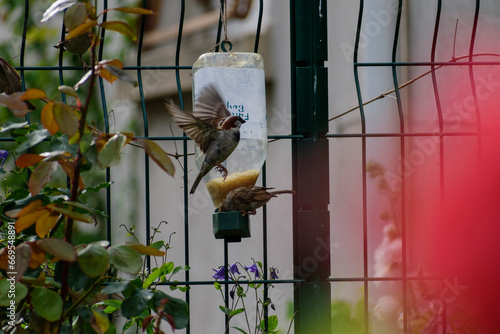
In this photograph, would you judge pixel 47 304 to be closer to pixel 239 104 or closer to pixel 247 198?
pixel 247 198

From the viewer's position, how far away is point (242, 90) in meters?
1.64

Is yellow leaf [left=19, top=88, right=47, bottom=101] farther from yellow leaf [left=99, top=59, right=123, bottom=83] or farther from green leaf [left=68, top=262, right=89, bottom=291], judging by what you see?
green leaf [left=68, top=262, right=89, bottom=291]

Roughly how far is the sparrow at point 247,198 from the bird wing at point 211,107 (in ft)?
0.54

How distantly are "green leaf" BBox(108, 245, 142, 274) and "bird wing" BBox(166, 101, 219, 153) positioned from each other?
17.7 inches

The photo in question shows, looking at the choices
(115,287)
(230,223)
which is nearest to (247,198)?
(230,223)

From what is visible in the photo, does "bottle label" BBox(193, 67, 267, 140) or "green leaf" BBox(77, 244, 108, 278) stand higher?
A: "bottle label" BBox(193, 67, 267, 140)

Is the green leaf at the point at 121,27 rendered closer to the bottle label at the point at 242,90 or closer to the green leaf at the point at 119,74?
the green leaf at the point at 119,74

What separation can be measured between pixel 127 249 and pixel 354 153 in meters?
2.34

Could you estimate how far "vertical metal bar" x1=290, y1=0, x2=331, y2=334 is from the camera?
1.74 m

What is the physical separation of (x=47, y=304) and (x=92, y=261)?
91 mm

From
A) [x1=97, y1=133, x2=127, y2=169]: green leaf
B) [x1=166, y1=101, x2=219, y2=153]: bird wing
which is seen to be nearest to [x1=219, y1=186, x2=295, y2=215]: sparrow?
[x1=166, y1=101, x2=219, y2=153]: bird wing

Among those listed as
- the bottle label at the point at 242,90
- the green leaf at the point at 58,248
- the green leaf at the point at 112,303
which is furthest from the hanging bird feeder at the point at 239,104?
the green leaf at the point at 58,248

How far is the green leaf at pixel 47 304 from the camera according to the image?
0.99 m

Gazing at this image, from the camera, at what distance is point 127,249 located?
106 cm
